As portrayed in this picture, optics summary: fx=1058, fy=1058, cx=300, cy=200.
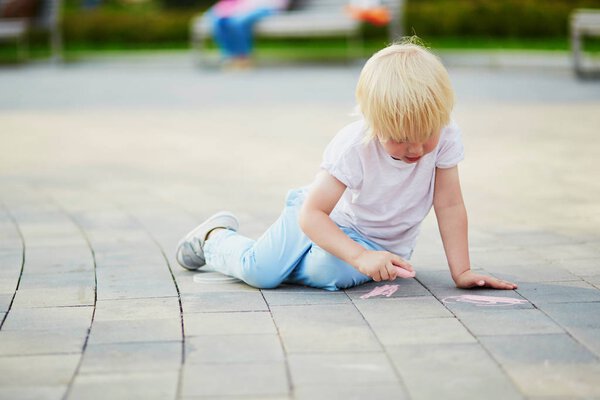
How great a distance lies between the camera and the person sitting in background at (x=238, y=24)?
14.9m

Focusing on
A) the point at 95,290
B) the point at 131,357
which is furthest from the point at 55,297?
the point at 131,357

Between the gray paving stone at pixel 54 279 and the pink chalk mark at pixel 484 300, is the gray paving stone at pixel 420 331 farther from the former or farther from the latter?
the gray paving stone at pixel 54 279

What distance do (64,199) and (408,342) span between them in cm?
320

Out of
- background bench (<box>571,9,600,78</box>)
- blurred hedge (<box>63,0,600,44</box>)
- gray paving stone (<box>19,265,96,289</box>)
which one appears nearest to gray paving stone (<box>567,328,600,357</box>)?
gray paving stone (<box>19,265,96,289</box>)

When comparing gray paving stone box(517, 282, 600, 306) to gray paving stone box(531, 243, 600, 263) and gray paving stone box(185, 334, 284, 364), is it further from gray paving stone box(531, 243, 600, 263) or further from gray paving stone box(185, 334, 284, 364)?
gray paving stone box(185, 334, 284, 364)

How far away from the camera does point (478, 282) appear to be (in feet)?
12.3

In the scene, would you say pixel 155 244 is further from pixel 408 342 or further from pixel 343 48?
pixel 343 48

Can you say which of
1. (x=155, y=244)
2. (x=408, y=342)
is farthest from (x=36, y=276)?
(x=408, y=342)

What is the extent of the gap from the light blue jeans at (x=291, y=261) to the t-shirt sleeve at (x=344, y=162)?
0.94ft

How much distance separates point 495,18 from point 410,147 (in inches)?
637

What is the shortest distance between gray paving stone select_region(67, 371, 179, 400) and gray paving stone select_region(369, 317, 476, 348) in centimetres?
69

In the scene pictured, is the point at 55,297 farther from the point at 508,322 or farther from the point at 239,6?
the point at 239,6

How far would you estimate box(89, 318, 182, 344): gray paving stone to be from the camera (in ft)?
10.6

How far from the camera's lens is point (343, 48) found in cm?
1839
